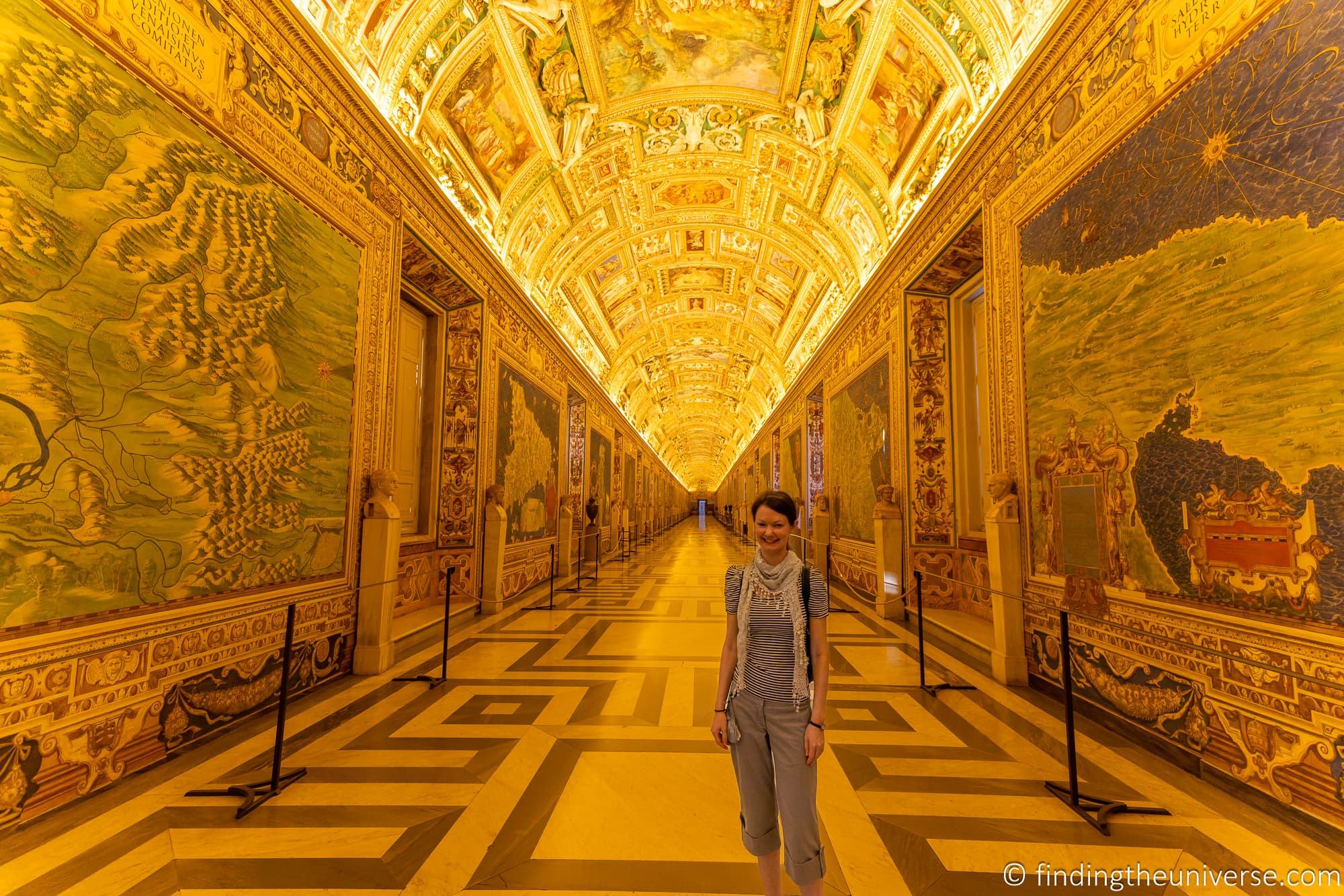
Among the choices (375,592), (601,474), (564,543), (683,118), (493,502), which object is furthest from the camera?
(601,474)

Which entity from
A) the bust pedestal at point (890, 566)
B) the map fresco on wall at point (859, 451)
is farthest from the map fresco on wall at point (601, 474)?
the bust pedestal at point (890, 566)

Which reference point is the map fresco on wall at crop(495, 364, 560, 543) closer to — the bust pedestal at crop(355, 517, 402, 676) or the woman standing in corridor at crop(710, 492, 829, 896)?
the bust pedestal at crop(355, 517, 402, 676)

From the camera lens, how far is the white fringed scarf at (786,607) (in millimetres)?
1966

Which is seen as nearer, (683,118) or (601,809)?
(601,809)

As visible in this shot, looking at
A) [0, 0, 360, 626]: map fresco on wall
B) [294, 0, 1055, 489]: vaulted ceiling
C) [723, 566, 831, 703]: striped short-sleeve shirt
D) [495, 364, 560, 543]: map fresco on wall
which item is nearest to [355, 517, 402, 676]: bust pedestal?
[0, 0, 360, 626]: map fresco on wall

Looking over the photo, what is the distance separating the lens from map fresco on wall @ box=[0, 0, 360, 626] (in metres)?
2.98

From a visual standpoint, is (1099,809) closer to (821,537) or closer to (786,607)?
(786,607)

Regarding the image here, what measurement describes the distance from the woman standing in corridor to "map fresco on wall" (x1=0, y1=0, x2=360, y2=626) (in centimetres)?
388

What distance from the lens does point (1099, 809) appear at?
3.00m

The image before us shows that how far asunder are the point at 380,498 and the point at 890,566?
761 cm

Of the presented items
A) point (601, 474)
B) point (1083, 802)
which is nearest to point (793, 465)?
point (601, 474)

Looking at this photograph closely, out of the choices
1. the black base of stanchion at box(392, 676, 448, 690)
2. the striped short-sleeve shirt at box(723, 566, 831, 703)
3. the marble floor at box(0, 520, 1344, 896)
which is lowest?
the black base of stanchion at box(392, 676, 448, 690)

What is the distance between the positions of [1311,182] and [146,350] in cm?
712

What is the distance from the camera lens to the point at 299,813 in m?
3.12
